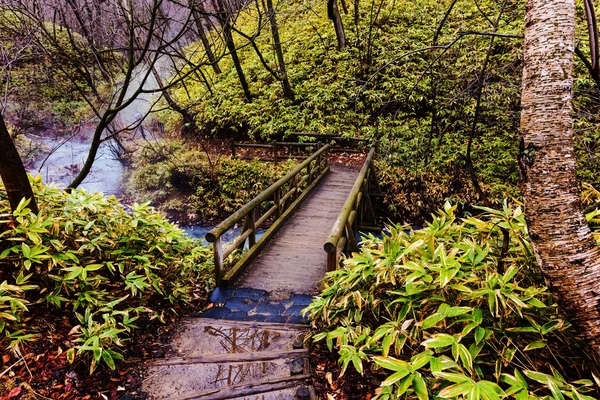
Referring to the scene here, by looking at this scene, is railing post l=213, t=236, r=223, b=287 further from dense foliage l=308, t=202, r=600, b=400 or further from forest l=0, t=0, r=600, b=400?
dense foliage l=308, t=202, r=600, b=400

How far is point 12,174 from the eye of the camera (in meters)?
3.08

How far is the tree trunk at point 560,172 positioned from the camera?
1567 millimetres

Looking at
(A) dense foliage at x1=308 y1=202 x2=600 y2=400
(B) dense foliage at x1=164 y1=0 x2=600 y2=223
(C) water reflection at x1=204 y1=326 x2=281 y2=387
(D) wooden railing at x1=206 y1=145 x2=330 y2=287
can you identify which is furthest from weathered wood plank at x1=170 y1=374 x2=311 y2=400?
(B) dense foliage at x1=164 y1=0 x2=600 y2=223

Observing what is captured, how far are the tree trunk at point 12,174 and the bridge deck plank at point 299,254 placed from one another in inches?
105

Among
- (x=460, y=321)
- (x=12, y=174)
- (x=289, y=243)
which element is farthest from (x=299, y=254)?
(x=12, y=174)

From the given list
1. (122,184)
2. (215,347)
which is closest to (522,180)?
(215,347)

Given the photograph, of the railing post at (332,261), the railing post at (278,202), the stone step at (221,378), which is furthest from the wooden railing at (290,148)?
the stone step at (221,378)

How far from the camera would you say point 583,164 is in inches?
393

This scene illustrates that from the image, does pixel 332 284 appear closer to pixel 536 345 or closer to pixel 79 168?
pixel 536 345

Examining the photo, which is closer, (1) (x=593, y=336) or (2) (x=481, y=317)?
(1) (x=593, y=336)

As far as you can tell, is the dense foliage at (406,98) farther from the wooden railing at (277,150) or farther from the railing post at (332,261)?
the railing post at (332,261)

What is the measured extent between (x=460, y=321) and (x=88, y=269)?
3093 mm

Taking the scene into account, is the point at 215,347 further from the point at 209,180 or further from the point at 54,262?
the point at 209,180

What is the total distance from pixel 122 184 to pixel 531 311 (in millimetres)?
15569
